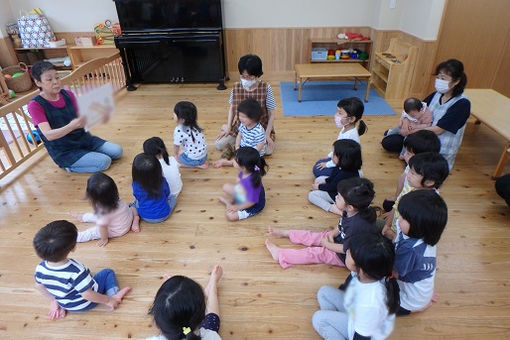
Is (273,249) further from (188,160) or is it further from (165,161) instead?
(188,160)

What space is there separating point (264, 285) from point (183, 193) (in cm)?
106

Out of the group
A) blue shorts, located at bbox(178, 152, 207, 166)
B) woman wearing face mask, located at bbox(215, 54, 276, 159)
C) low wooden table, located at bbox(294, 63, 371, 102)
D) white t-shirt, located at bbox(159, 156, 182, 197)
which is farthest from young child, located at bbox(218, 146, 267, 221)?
low wooden table, located at bbox(294, 63, 371, 102)

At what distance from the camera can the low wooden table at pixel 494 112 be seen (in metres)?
2.50

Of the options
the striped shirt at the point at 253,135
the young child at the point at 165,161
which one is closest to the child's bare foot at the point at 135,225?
the young child at the point at 165,161

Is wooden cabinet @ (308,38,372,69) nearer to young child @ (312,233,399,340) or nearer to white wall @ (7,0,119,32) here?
white wall @ (7,0,119,32)

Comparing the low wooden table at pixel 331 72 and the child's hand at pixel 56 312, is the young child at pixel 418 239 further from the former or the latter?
the low wooden table at pixel 331 72

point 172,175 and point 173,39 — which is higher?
point 173,39

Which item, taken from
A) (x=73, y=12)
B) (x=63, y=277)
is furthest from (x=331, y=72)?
(x=73, y=12)

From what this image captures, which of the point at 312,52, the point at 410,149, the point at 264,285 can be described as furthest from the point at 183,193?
the point at 312,52

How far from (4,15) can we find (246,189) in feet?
19.1

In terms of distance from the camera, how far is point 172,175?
7.32 ft

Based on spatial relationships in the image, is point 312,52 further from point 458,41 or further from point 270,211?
point 270,211

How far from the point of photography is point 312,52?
4.82 metres

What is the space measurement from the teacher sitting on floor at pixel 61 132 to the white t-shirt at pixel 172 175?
2.03 feet
